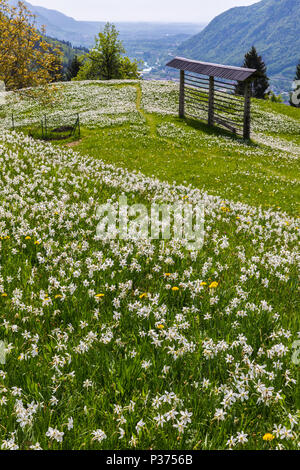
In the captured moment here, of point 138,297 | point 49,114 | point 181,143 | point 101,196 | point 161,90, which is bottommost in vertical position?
point 138,297

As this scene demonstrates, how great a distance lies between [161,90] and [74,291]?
48658mm

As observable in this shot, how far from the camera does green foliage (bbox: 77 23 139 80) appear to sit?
8238 cm

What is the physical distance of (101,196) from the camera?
29.3 ft

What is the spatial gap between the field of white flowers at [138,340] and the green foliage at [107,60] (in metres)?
88.0

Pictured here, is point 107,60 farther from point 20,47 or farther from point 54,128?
point 54,128

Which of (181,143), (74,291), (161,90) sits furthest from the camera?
(161,90)

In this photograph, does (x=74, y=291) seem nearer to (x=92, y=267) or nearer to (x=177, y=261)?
(x=92, y=267)

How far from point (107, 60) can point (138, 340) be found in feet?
304

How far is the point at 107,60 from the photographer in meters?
84.4

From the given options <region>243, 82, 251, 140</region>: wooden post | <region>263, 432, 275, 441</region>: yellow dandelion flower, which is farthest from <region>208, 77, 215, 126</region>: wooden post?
<region>263, 432, 275, 441</region>: yellow dandelion flower

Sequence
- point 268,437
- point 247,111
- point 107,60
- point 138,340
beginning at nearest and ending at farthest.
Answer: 1. point 268,437
2. point 138,340
3. point 247,111
4. point 107,60

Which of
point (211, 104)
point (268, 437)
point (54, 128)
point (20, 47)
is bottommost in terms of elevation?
point (268, 437)

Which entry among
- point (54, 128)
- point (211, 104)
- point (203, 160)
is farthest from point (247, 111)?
point (54, 128)

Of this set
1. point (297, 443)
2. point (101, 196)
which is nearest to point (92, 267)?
point (297, 443)
